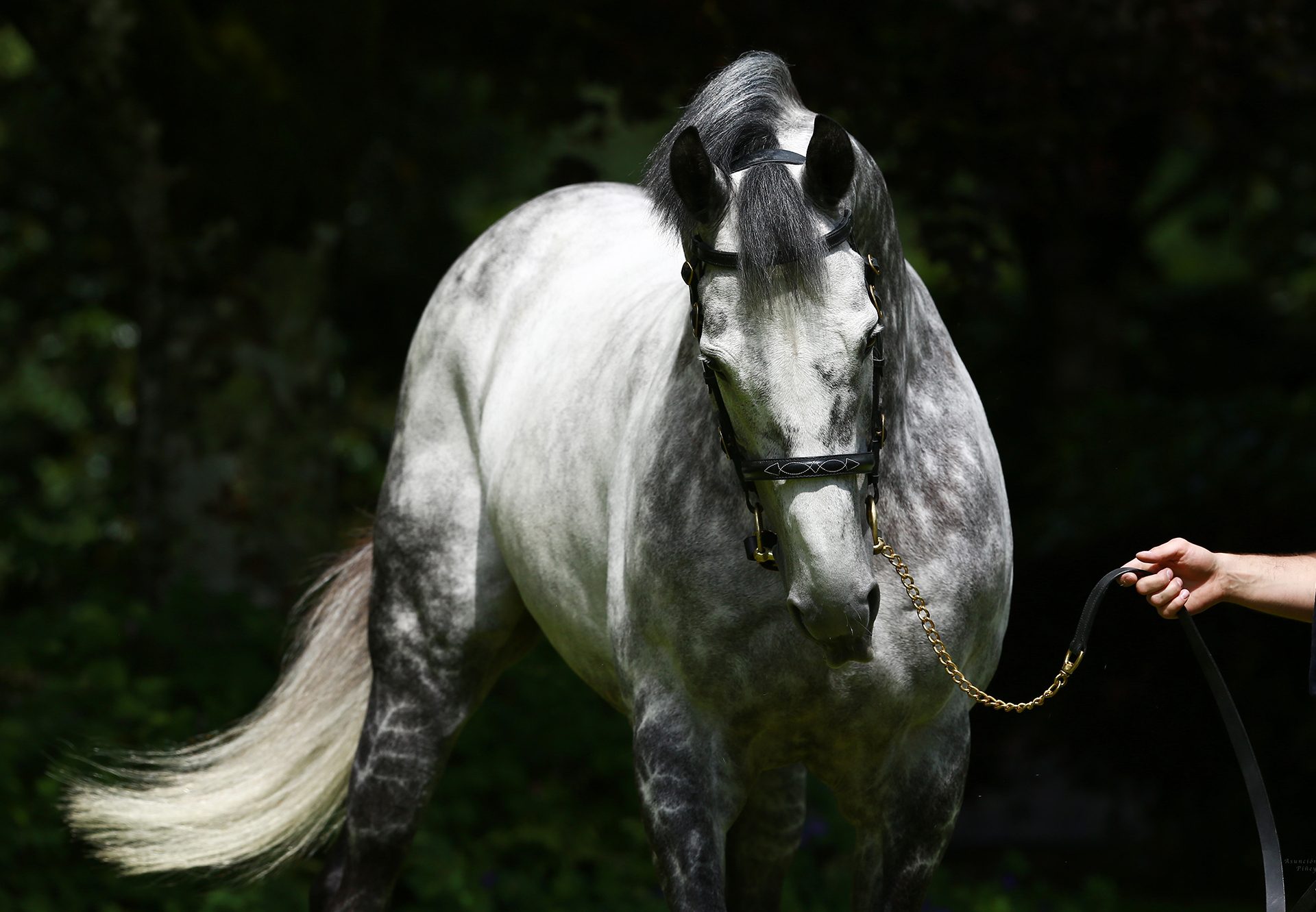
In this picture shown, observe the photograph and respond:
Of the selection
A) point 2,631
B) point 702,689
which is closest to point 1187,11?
point 702,689

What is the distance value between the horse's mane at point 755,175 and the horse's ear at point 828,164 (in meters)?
0.03

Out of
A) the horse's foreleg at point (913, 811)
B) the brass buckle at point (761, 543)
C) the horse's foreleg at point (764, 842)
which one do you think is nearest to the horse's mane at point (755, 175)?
the brass buckle at point (761, 543)

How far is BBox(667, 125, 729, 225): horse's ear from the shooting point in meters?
2.25

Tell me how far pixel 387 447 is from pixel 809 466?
6.50m

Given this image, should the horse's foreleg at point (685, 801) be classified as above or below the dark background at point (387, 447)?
below

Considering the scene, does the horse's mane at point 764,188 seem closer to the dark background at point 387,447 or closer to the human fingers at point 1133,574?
the human fingers at point 1133,574

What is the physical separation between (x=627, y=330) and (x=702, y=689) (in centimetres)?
85

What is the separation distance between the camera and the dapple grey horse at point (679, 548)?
2.22 metres

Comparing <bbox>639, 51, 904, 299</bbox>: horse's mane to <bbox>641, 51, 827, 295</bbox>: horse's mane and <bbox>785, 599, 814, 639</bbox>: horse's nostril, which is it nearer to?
<bbox>641, 51, 827, 295</bbox>: horse's mane

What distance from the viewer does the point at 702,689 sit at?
2.58m

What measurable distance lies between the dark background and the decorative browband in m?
2.39

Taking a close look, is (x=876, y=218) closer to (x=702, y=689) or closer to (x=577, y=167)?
(x=702, y=689)

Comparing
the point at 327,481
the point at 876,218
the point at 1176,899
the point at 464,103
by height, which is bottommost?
the point at 1176,899

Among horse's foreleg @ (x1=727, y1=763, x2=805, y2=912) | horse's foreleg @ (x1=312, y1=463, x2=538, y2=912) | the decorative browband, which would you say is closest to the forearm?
the decorative browband
